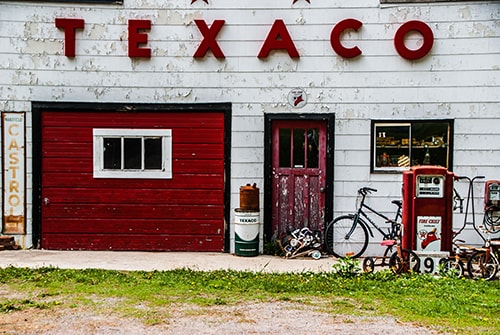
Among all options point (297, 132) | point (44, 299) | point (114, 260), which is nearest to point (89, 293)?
point (44, 299)

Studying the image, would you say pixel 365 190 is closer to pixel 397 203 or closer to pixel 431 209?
pixel 397 203

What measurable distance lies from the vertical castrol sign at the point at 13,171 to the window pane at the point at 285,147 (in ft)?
14.2

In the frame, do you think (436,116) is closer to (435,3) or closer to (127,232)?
(435,3)

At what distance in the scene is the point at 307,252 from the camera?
30.9ft

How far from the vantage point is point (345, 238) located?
9.50m

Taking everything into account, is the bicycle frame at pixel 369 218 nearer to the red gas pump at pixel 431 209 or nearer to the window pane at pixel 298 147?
the window pane at pixel 298 147

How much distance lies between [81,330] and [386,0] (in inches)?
273

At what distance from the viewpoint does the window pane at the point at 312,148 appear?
9703 millimetres

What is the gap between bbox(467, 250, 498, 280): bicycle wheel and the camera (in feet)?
25.2

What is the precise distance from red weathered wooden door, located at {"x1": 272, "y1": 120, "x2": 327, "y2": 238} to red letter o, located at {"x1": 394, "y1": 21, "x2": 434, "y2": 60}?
1.74 meters

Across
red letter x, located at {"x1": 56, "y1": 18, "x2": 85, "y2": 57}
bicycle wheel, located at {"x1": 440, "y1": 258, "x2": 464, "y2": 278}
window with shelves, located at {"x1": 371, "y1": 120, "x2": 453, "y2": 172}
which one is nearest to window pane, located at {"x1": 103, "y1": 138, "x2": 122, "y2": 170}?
red letter x, located at {"x1": 56, "y1": 18, "x2": 85, "y2": 57}

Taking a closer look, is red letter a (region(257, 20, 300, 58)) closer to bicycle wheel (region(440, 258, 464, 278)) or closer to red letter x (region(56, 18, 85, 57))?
red letter x (region(56, 18, 85, 57))

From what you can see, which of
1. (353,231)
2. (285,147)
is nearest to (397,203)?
(353,231)

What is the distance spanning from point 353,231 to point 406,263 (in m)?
1.78
